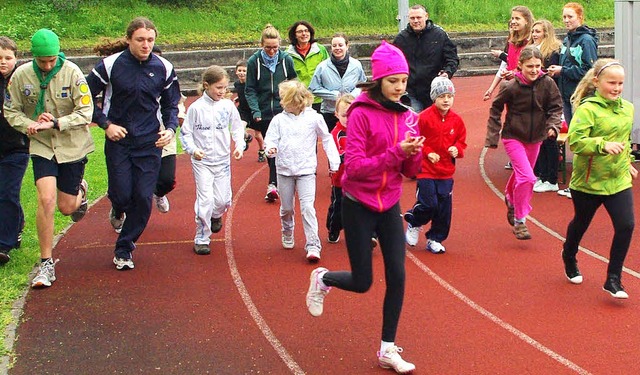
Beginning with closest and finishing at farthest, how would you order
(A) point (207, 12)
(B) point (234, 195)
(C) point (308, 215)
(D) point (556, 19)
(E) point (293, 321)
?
(E) point (293, 321) < (C) point (308, 215) < (B) point (234, 195) < (A) point (207, 12) < (D) point (556, 19)

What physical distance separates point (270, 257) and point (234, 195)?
3.11 meters

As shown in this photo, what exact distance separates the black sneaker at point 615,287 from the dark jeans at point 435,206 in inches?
77.1

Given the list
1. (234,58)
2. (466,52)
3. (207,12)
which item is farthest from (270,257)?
(207,12)

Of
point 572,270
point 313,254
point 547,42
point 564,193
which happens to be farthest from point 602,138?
point 547,42

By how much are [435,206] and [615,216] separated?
1.99 metres

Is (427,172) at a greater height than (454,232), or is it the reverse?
(427,172)

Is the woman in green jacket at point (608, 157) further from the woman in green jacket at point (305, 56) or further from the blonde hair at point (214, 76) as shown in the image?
the woman in green jacket at point (305, 56)

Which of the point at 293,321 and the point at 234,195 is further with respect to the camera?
the point at 234,195

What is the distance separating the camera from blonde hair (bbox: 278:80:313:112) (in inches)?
358

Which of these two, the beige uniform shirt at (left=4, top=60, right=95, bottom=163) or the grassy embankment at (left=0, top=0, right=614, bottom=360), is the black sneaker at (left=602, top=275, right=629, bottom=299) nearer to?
the beige uniform shirt at (left=4, top=60, right=95, bottom=163)

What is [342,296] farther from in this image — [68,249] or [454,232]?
[68,249]

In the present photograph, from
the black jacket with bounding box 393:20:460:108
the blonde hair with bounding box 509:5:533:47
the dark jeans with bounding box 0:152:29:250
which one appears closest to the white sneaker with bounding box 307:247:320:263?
the dark jeans with bounding box 0:152:29:250

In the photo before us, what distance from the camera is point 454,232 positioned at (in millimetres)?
10125

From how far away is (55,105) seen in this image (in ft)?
26.8
